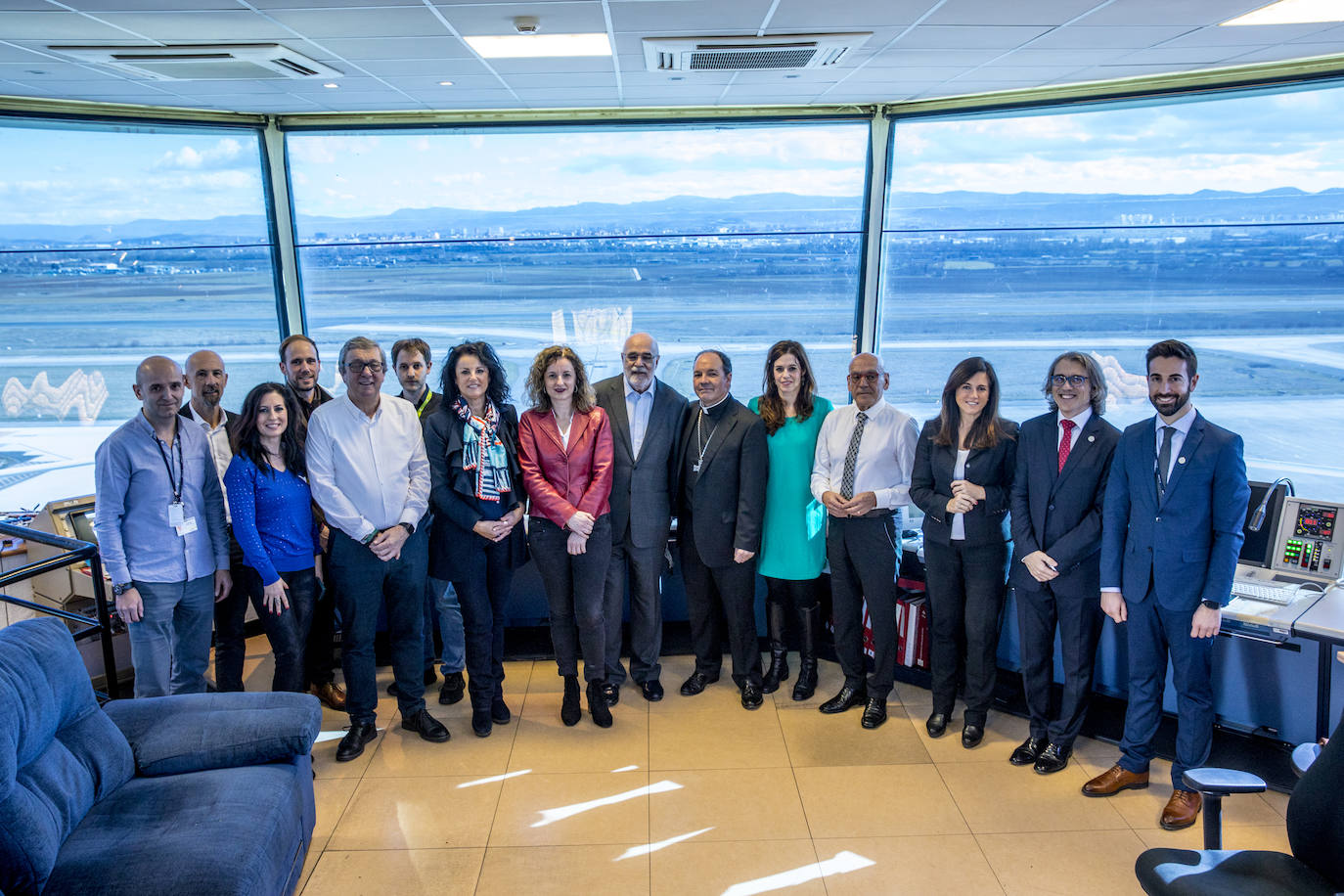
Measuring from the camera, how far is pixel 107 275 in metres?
5.48

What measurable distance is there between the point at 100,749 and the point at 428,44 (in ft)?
9.96

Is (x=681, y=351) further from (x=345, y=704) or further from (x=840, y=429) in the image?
(x=345, y=704)

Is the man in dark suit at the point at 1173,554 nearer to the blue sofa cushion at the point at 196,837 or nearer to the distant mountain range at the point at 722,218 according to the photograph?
the distant mountain range at the point at 722,218

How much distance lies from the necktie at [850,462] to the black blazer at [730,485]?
37cm

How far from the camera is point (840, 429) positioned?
380 cm

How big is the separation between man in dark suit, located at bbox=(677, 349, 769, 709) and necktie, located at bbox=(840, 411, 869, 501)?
1.22 ft

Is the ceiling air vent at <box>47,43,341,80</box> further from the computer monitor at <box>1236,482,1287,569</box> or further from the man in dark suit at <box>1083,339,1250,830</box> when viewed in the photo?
the computer monitor at <box>1236,482,1287,569</box>

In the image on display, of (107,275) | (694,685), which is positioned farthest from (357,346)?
(107,275)

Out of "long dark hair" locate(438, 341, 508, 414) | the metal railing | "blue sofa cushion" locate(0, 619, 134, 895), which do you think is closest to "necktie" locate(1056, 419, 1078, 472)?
"long dark hair" locate(438, 341, 508, 414)

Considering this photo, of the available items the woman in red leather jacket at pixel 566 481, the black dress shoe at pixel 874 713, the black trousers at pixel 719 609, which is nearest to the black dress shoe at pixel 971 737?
the black dress shoe at pixel 874 713

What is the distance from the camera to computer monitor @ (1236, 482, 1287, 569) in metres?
3.54

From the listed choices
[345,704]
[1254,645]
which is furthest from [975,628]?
[345,704]

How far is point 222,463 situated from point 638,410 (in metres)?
1.95

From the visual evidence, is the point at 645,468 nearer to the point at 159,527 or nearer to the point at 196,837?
the point at 159,527
